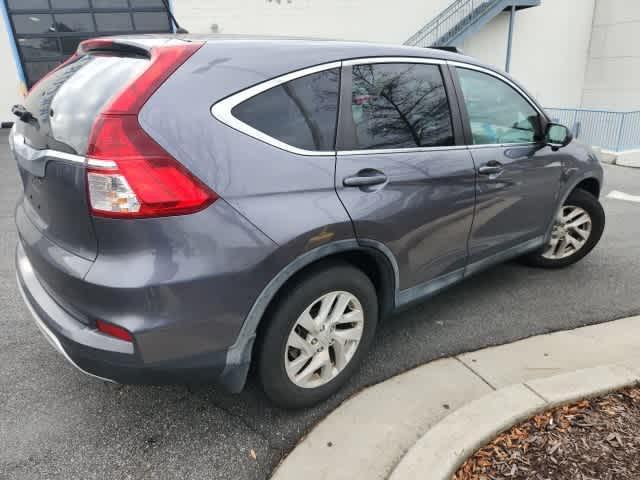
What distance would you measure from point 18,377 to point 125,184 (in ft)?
5.53

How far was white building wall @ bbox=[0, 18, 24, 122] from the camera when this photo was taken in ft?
48.2

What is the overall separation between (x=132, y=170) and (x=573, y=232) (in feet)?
11.9

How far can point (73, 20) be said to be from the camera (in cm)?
1423

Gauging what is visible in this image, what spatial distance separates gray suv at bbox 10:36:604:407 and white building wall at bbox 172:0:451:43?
556 inches

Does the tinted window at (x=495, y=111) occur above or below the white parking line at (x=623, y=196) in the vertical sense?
above

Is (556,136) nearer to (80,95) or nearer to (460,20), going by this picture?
(80,95)

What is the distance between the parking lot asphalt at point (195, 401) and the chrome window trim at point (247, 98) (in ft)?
4.36

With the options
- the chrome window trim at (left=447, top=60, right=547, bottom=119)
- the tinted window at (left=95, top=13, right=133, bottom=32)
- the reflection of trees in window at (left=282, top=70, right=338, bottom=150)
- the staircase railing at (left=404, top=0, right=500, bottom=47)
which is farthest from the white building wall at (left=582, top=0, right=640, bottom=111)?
the reflection of trees in window at (left=282, top=70, right=338, bottom=150)

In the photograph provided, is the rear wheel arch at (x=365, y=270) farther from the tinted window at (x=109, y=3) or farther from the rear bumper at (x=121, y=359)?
the tinted window at (x=109, y=3)

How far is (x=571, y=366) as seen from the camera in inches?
105

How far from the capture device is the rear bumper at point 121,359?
175 cm

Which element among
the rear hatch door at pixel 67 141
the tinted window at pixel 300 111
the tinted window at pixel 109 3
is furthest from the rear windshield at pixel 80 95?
the tinted window at pixel 109 3

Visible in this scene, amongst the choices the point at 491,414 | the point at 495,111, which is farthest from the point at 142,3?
the point at 491,414

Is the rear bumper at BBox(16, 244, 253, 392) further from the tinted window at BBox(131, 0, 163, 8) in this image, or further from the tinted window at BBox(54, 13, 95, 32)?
the tinted window at BBox(54, 13, 95, 32)
